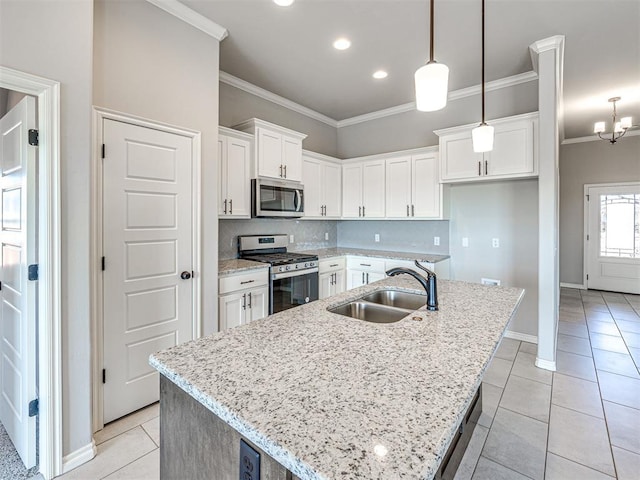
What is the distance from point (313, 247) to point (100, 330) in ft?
9.98

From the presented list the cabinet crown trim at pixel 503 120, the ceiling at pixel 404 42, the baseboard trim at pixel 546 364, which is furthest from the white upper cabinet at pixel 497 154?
the baseboard trim at pixel 546 364

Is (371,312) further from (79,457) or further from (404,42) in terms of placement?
(404,42)

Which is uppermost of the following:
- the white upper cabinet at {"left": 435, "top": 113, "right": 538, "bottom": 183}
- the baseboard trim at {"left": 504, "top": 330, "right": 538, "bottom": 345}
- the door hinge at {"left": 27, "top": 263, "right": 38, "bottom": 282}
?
the white upper cabinet at {"left": 435, "top": 113, "right": 538, "bottom": 183}

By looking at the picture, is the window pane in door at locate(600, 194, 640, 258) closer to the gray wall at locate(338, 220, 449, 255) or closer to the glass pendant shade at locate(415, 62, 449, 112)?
the gray wall at locate(338, 220, 449, 255)

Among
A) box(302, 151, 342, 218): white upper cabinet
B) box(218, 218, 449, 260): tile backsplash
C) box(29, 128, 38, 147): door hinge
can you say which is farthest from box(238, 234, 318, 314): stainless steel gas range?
box(29, 128, 38, 147): door hinge

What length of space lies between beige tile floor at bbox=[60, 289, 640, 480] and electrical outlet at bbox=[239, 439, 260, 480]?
1.36 meters

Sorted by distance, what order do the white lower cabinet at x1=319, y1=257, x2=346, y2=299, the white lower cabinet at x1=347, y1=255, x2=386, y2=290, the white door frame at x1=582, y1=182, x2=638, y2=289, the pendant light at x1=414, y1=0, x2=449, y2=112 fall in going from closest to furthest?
the pendant light at x1=414, y1=0, x2=449, y2=112 < the white lower cabinet at x1=319, y1=257, x2=346, y2=299 < the white lower cabinet at x1=347, y1=255, x2=386, y2=290 < the white door frame at x1=582, y1=182, x2=638, y2=289

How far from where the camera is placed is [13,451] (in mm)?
1913

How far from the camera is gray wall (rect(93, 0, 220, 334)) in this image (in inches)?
83.3

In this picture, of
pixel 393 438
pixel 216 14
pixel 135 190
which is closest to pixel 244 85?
pixel 216 14

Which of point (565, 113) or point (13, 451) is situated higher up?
point (565, 113)

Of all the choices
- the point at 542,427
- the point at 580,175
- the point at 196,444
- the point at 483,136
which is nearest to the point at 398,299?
the point at 483,136

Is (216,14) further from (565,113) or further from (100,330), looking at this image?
(565,113)

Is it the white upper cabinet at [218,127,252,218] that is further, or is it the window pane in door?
the window pane in door
